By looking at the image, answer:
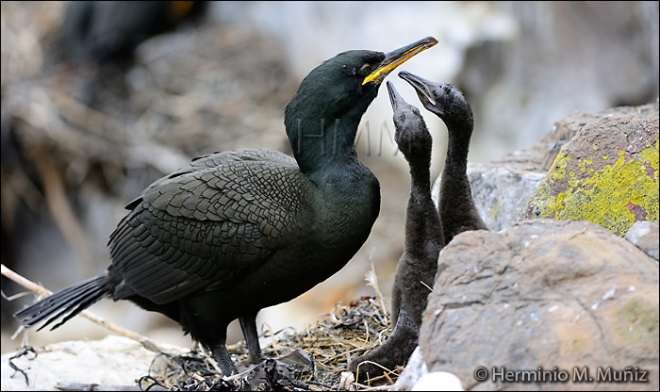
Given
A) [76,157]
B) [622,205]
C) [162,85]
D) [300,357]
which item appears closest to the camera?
[622,205]

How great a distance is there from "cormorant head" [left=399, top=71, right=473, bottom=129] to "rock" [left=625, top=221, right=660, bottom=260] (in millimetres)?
1134

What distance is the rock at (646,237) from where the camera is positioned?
8.71ft

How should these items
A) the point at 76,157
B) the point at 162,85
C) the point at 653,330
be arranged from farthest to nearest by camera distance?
the point at 162,85, the point at 76,157, the point at 653,330

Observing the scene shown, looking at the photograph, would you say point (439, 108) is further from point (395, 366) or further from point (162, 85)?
point (162, 85)

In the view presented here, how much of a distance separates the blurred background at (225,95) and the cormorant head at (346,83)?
4040 millimetres

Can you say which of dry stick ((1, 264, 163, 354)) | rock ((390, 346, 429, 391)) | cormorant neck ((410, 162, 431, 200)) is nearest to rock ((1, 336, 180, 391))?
dry stick ((1, 264, 163, 354))

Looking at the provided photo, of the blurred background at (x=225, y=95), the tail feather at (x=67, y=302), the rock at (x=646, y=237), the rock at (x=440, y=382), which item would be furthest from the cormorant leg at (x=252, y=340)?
the blurred background at (x=225, y=95)

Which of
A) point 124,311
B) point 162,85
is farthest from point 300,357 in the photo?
point 162,85

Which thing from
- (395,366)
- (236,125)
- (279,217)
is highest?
(236,125)

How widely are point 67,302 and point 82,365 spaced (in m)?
0.56

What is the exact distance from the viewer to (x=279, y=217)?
3787 mm

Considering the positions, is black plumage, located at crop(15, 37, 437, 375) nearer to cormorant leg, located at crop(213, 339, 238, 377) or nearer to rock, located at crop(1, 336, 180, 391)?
cormorant leg, located at crop(213, 339, 238, 377)

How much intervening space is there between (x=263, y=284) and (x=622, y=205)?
1.54m

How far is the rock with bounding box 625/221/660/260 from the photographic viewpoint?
266 centimetres
